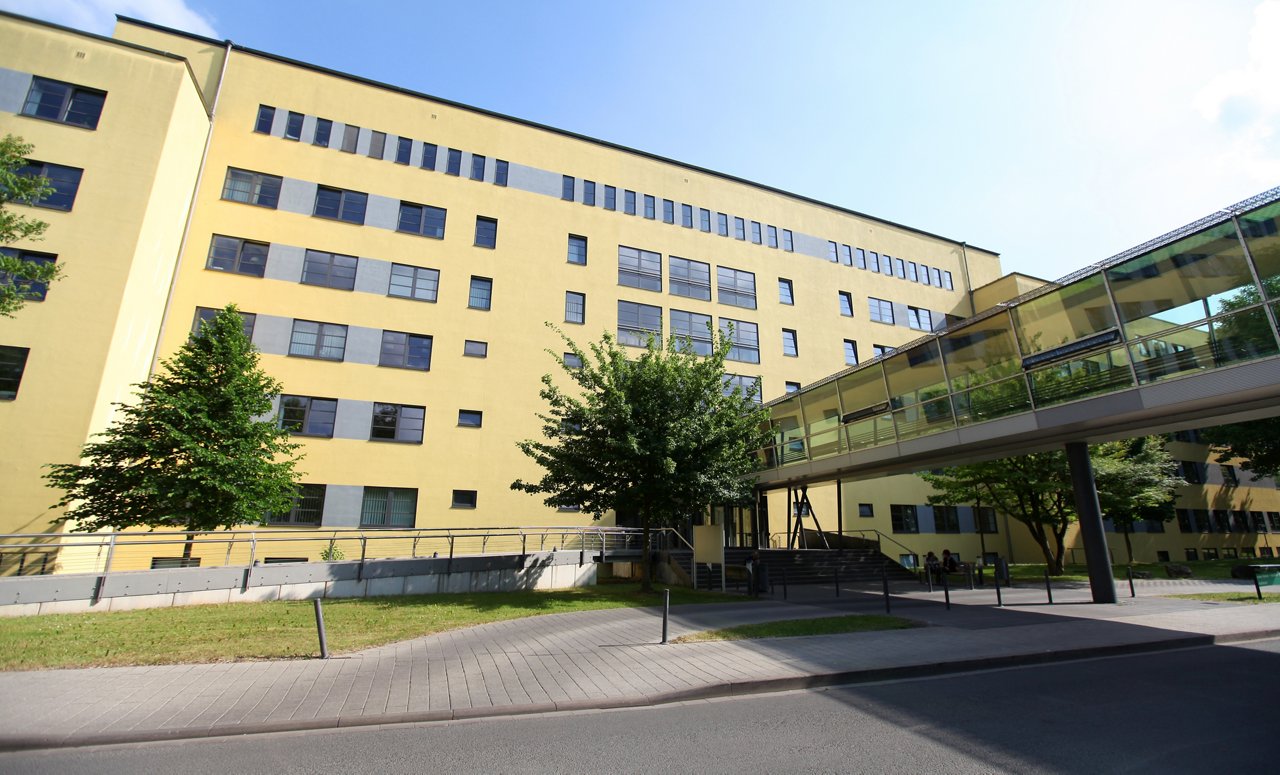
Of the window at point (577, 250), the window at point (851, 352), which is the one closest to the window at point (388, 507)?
the window at point (577, 250)

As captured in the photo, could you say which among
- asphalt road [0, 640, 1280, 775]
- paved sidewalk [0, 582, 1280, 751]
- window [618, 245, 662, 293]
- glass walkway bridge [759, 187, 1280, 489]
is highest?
window [618, 245, 662, 293]

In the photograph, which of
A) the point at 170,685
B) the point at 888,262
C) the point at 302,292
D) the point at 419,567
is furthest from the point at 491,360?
the point at 888,262

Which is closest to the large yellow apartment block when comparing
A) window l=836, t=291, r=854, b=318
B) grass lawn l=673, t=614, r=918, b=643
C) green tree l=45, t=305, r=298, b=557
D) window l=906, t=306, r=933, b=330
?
window l=836, t=291, r=854, b=318

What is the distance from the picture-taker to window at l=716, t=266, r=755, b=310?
108ft

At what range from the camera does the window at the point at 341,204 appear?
83.0 ft

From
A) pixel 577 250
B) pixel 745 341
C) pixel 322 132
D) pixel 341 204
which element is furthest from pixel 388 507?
pixel 745 341

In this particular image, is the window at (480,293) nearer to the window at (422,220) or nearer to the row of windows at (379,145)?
the window at (422,220)

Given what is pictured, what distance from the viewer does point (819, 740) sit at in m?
5.59

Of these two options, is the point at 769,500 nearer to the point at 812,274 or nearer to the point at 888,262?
the point at 812,274

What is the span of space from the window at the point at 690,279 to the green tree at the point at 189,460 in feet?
67.5

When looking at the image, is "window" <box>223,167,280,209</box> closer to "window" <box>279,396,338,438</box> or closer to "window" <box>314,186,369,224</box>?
"window" <box>314,186,369,224</box>

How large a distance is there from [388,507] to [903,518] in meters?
27.4

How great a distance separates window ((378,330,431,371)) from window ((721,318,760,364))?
15.3 metres

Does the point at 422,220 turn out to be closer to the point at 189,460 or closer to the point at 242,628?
the point at 189,460
